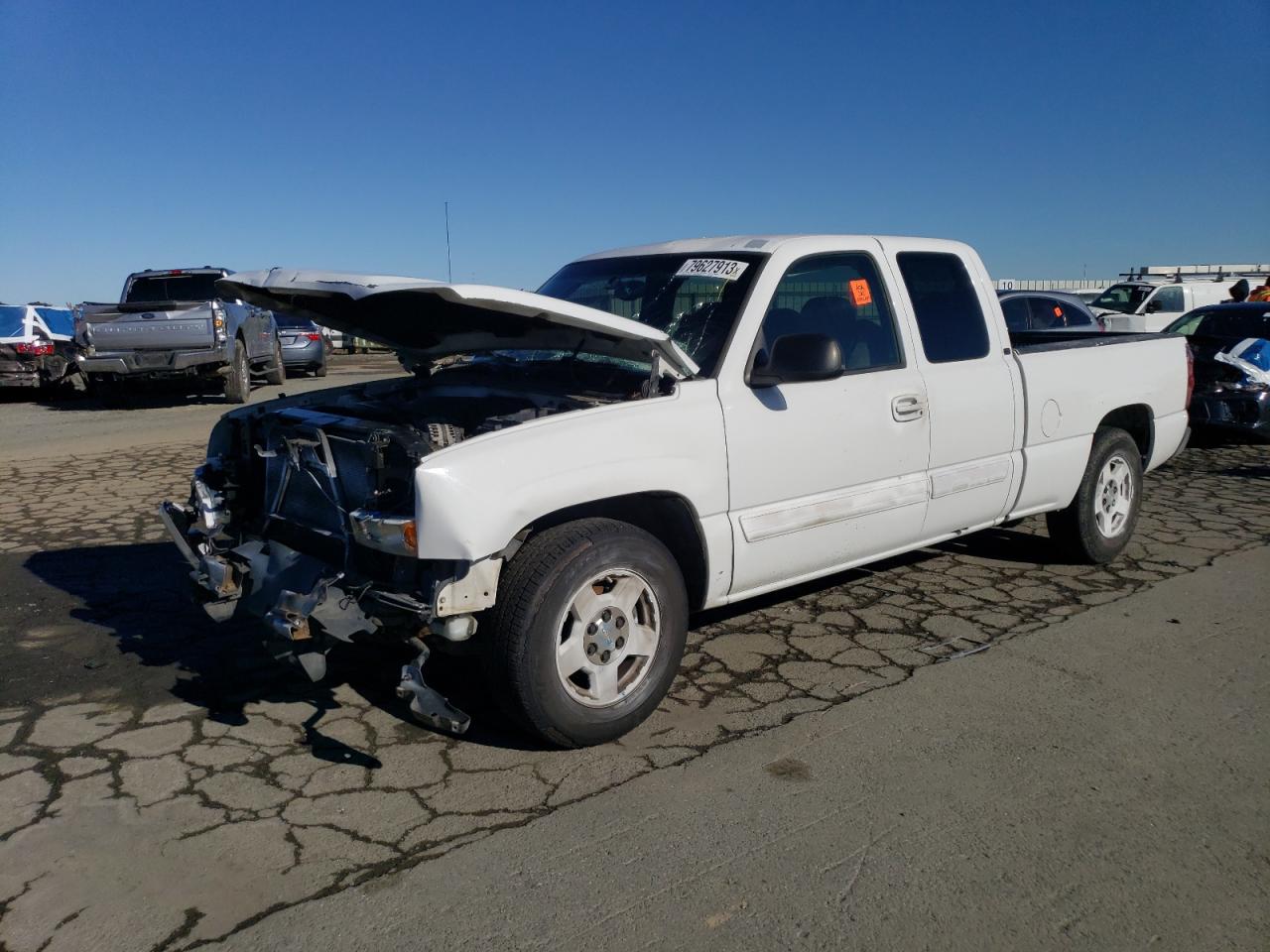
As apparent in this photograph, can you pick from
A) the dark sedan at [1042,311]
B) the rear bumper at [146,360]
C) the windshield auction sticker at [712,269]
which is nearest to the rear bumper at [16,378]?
the rear bumper at [146,360]

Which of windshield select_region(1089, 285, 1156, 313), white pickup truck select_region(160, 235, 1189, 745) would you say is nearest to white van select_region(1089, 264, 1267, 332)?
windshield select_region(1089, 285, 1156, 313)

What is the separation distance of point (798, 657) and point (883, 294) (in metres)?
1.77

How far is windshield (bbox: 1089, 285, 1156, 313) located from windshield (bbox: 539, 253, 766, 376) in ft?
56.7

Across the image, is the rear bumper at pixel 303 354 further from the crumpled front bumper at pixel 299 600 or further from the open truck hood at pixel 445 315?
the crumpled front bumper at pixel 299 600

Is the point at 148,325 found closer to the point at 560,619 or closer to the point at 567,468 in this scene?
the point at 567,468

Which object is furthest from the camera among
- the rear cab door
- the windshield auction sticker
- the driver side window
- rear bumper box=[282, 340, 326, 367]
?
rear bumper box=[282, 340, 326, 367]

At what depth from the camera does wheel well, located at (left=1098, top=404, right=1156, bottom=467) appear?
611 centimetres

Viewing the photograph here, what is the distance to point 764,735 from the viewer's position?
3.86 meters

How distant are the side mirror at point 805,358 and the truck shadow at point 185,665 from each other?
1763 mm

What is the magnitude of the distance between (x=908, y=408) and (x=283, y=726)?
9.96ft

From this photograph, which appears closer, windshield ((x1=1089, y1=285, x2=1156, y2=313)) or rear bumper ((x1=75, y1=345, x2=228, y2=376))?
rear bumper ((x1=75, y1=345, x2=228, y2=376))

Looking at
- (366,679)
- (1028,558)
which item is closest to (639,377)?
(366,679)

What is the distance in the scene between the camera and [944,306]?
17.0ft

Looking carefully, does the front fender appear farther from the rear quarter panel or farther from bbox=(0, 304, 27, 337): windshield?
bbox=(0, 304, 27, 337): windshield
